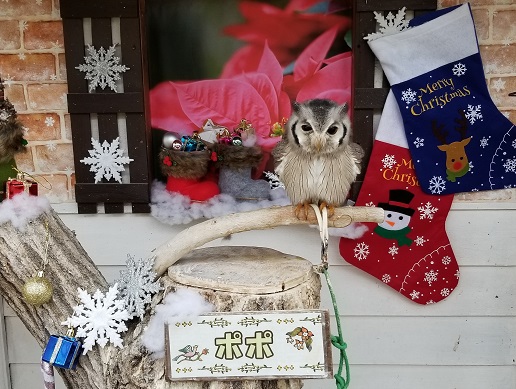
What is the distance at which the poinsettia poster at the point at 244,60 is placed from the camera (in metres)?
1.83

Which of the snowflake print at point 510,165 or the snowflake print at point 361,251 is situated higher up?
the snowflake print at point 510,165

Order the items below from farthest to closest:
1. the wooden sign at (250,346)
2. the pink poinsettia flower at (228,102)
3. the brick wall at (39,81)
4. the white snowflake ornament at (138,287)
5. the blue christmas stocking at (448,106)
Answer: the pink poinsettia flower at (228,102) → the brick wall at (39,81) → the blue christmas stocking at (448,106) → the white snowflake ornament at (138,287) → the wooden sign at (250,346)

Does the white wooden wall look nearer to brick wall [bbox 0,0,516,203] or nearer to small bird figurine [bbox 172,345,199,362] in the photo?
brick wall [bbox 0,0,516,203]

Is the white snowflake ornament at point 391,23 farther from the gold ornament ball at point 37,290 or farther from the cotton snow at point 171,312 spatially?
the gold ornament ball at point 37,290

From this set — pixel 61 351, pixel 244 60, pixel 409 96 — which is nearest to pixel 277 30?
pixel 244 60

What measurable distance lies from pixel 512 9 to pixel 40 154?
1.63 metres

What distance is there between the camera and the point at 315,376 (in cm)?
104

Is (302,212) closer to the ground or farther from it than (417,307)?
farther from it

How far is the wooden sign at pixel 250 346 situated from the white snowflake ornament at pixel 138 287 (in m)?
0.10

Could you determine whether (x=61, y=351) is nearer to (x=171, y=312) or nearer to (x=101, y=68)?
(x=171, y=312)

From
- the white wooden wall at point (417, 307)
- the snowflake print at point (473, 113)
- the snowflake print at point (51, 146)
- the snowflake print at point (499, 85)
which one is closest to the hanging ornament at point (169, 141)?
the white wooden wall at point (417, 307)

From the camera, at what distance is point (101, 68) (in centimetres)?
172

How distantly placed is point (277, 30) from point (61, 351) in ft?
4.15

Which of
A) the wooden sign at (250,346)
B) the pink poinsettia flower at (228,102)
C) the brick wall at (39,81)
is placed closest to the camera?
the wooden sign at (250,346)
